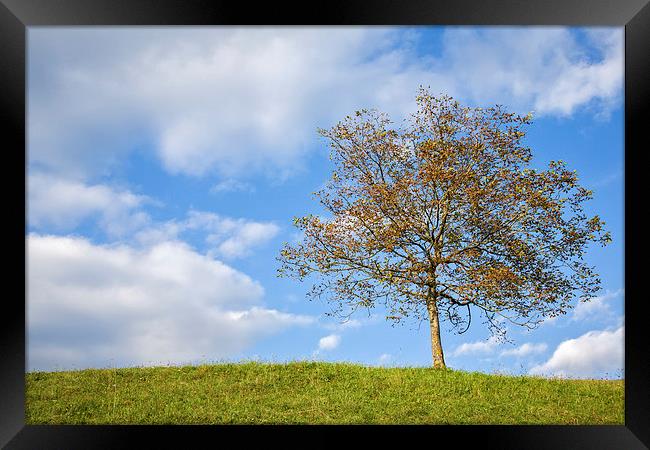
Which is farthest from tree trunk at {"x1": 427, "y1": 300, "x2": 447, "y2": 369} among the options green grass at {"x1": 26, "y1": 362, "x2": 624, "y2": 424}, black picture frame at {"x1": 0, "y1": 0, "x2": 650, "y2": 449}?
black picture frame at {"x1": 0, "y1": 0, "x2": 650, "y2": 449}

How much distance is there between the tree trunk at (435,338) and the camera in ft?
28.1

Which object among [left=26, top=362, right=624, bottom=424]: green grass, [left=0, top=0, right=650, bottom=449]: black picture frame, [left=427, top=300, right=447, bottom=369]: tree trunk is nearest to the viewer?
[left=0, top=0, right=650, bottom=449]: black picture frame

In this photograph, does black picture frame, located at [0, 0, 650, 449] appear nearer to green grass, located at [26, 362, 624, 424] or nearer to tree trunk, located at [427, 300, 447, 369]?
green grass, located at [26, 362, 624, 424]

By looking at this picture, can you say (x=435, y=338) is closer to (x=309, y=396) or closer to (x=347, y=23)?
(x=309, y=396)

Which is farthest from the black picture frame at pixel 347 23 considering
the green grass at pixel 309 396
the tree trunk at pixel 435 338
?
the tree trunk at pixel 435 338

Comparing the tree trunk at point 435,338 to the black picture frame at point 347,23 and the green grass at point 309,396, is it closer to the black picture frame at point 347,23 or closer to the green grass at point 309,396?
the green grass at point 309,396

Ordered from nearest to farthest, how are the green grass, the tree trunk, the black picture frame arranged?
the black picture frame < the green grass < the tree trunk

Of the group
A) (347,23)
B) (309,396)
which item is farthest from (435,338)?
(347,23)

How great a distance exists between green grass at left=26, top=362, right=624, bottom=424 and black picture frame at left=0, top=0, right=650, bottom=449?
5.86 ft

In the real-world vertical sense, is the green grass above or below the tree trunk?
below

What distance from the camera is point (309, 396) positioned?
7422 mm

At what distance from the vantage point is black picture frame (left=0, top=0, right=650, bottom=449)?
464 cm
